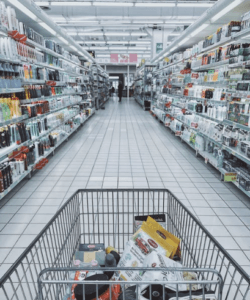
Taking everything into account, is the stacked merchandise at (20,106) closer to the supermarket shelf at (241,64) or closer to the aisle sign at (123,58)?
the supermarket shelf at (241,64)

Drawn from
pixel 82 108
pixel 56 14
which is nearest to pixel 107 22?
pixel 56 14

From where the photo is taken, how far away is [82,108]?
12078mm

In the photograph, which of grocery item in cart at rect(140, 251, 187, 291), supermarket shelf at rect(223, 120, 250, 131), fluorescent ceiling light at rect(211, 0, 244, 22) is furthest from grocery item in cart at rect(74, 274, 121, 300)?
fluorescent ceiling light at rect(211, 0, 244, 22)

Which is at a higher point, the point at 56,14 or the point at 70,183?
the point at 56,14

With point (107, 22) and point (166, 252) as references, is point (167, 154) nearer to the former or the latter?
point (166, 252)

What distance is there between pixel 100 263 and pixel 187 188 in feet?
9.79

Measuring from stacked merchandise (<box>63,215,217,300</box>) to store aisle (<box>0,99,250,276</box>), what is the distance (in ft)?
4.36

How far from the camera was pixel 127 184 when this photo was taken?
459 centimetres

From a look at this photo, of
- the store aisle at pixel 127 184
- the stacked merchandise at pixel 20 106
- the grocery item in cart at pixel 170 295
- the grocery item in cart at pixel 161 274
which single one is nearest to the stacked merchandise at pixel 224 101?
the store aisle at pixel 127 184

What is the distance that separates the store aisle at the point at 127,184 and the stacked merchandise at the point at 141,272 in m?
1.33

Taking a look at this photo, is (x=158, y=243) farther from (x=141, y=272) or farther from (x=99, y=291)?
(x=99, y=291)

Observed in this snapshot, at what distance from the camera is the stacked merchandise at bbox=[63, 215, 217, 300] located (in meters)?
1.12

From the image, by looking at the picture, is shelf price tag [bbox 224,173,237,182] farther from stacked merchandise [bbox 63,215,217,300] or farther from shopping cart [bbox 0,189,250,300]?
stacked merchandise [bbox 63,215,217,300]

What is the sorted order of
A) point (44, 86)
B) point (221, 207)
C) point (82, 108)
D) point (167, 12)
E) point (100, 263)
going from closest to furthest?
1. point (100, 263)
2. point (221, 207)
3. point (44, 86)
4. point (167, 12)
5. point (82, 108)
